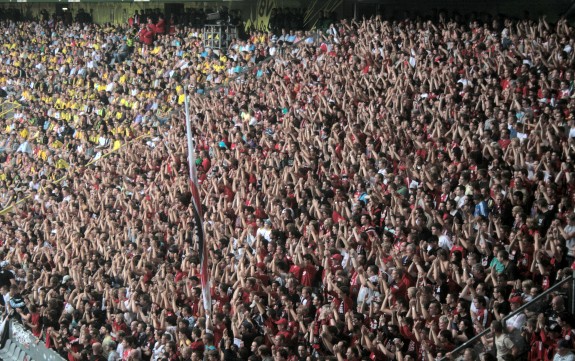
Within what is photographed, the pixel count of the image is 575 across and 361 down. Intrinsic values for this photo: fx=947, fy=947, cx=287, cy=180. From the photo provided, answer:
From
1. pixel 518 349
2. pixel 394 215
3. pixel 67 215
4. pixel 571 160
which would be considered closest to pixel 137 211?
pixel 67 215

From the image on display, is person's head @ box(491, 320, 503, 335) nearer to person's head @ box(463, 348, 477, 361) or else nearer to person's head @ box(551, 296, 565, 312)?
person's head @ box(463, 348, 477, 361)

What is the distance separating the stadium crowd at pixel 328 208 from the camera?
10.9 meters

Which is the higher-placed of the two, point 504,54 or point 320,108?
point 504,54

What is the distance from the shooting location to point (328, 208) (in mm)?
13867

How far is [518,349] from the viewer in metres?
9.57

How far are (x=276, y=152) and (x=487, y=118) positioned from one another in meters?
3.83

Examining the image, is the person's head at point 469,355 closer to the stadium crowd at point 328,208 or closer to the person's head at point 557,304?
the stadium crowd at point 328,208

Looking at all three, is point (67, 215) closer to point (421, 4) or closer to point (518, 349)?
point (421, 4)

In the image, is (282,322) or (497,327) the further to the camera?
(282,322)

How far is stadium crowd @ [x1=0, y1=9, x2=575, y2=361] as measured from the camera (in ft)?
35.9

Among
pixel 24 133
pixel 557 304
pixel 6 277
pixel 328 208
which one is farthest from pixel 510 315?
pixel 24 133

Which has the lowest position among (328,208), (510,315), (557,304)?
(510,315)

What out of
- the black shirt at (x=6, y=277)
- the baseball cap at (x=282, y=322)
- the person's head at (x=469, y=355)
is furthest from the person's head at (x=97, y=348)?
the person's head at (x=469, y=355)

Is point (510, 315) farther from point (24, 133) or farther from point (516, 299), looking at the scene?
point (24, 133)
